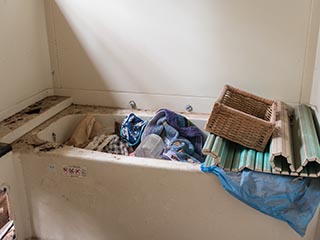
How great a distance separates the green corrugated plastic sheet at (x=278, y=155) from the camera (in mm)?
1546

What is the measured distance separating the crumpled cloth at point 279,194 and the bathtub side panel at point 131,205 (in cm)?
7

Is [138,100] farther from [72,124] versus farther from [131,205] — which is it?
[131,205]

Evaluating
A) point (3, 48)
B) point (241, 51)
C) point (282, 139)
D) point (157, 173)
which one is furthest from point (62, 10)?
point (282, 139)

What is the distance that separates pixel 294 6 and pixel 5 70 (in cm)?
183

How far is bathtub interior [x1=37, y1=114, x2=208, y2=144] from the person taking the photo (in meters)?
2.26


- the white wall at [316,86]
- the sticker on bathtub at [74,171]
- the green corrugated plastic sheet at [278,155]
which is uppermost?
the white wall at [316,86]

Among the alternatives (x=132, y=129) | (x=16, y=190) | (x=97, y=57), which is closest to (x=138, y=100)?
(x=132, y=129)

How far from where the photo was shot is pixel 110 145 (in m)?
2.22

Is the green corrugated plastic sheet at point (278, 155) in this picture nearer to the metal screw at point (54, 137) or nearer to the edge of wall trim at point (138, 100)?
the edge of wall trim at point (138, 100)

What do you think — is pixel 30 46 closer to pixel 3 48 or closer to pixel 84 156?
pixel 3 48

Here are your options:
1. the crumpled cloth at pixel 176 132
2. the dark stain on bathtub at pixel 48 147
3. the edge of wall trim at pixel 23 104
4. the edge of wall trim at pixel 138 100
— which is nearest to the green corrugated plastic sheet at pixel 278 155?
the crumpled cloth at pixel 176 132

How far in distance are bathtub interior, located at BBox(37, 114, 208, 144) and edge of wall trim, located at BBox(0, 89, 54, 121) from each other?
25 centimetres

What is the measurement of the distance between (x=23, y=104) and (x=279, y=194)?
67.3 inches

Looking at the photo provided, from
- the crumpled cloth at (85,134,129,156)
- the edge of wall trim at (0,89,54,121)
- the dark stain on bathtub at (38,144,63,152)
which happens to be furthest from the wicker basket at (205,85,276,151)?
the edge of wall trim at (0,89,54,121)
